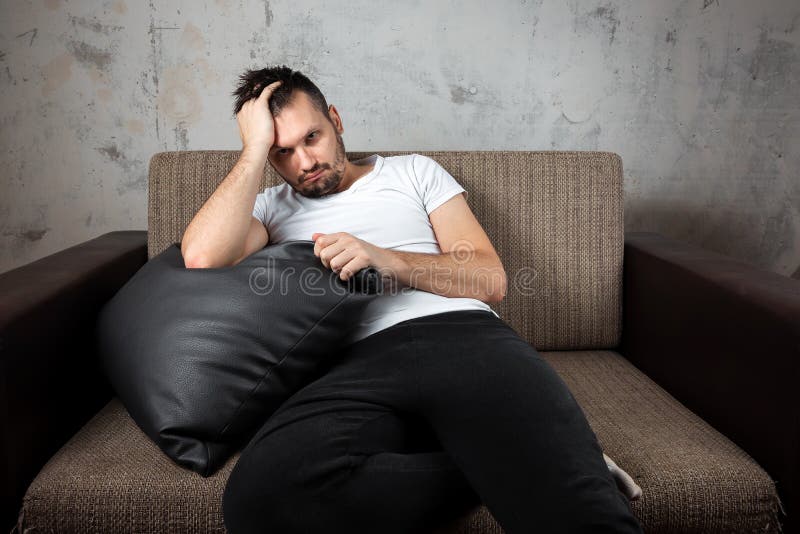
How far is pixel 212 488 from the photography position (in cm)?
106

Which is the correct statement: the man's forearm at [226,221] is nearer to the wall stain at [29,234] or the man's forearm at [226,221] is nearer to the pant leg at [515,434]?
the pant leg at [515,434]

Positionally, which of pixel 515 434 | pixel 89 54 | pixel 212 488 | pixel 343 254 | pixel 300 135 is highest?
pixel 89 54

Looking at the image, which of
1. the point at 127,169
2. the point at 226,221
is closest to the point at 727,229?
the point at 226,221

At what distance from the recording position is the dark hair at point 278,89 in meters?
1.46

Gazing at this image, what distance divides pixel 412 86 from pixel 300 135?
0.78m

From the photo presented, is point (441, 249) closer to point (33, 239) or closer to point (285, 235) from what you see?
point (285, 235)

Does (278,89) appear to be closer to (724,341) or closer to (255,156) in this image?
(255,156)

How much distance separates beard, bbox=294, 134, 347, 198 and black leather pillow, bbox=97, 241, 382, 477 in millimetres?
295

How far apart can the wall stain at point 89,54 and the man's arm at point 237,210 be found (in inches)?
33.7

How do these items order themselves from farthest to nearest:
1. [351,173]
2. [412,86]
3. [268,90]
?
[412,86]
[351,173]
[268,90]

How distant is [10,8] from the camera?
78.6 inches

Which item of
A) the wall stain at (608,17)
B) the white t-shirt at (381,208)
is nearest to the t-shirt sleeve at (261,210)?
the white t-shirt at (381,208)

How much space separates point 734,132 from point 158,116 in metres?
1.96

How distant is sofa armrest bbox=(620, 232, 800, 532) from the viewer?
1.11 meters
